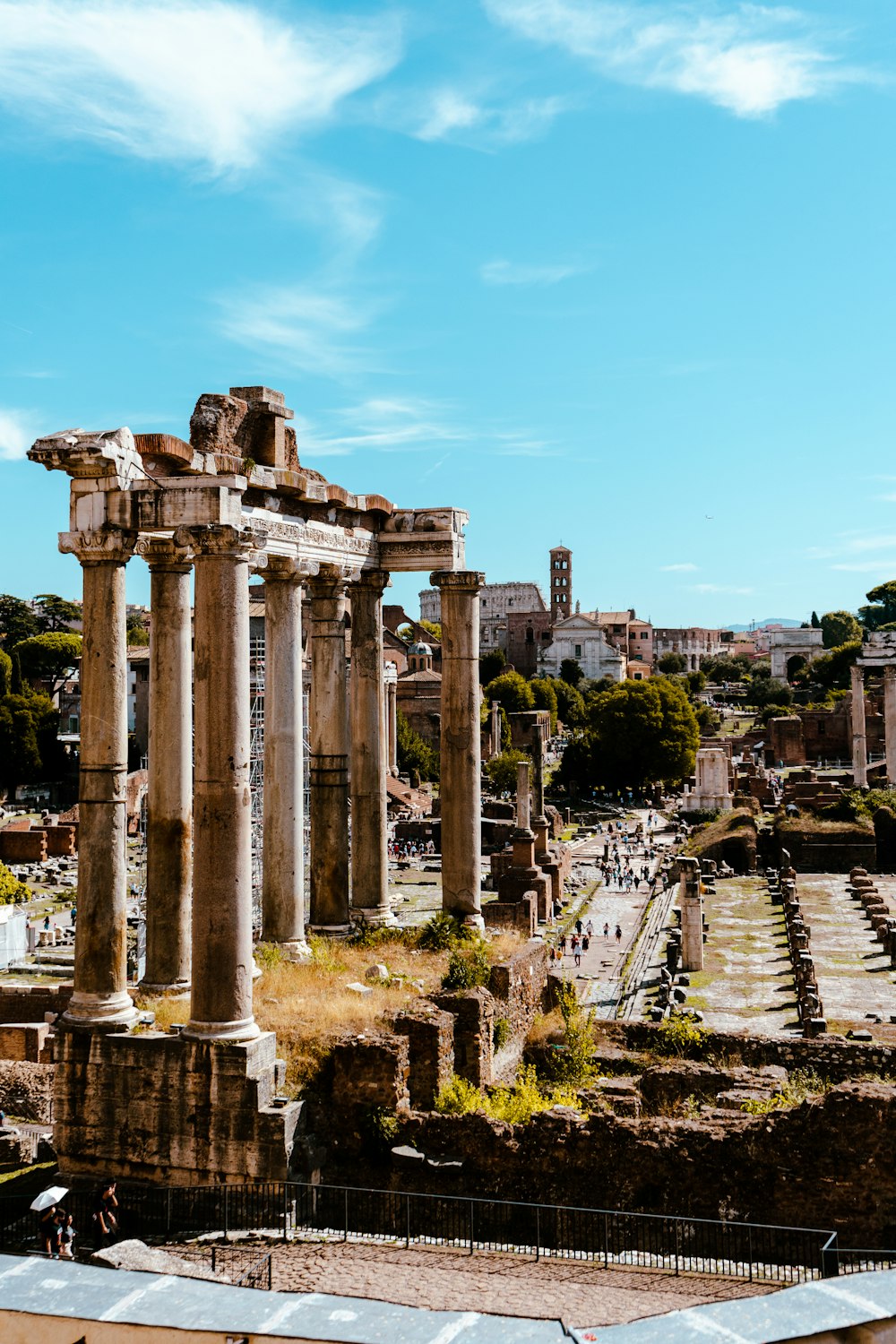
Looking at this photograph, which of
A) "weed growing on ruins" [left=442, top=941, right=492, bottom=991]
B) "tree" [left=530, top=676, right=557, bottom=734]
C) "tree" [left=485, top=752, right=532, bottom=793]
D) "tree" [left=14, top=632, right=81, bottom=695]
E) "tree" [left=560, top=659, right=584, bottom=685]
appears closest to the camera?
"weed growing on ruins" [left=442, top=941, right=492, bottom=991]

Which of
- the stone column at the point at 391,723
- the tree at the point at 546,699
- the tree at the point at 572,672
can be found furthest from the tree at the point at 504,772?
the tree at the point at 572,672

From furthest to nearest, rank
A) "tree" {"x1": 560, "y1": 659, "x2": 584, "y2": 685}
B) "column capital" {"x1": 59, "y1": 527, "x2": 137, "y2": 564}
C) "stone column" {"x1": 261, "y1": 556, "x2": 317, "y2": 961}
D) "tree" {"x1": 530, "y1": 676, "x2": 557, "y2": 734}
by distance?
"tree" {"x1": 560, "y1": 659, "x2": 584, "y2": 685}, "tree" {"x1": 530, "y1": 676, "x2": 557, "y2": 734}, "stone column" {"x1": 261, "y1": 556, "x2": 317, "y2": 961}, "column capital" {"x1": 59, "y1": 527, "x2": 137, "y2": 564}

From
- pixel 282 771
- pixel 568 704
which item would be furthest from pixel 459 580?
pixel 568 704

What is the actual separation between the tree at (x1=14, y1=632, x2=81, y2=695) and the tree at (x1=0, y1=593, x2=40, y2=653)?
11.0 metres

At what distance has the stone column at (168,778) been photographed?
50.1 feet

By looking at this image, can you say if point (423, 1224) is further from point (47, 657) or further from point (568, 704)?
point (568, 704)

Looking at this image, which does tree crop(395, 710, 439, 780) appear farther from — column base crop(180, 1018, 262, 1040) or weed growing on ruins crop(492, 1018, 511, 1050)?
column base crop(180, 1018, 262, 1040)

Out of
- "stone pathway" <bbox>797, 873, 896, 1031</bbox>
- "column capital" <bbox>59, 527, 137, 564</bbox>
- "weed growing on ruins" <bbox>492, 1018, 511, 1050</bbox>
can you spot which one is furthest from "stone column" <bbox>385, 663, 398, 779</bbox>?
"column capital" <bbox>59, 527, 137, 564</bbox>

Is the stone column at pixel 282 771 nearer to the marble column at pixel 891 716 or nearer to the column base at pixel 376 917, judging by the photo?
the column base at pixel 376 917

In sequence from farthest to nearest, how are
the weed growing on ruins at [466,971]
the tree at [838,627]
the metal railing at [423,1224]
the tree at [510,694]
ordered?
the tree at [838,627] → the tree at [510,694] → the weed growing on ruins at [466,971] → the metal railing at [423,1224]

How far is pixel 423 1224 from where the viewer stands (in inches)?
489

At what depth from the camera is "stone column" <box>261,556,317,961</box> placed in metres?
17.0

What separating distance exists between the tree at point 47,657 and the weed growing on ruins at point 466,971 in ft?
306

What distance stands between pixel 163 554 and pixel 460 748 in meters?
5.22
